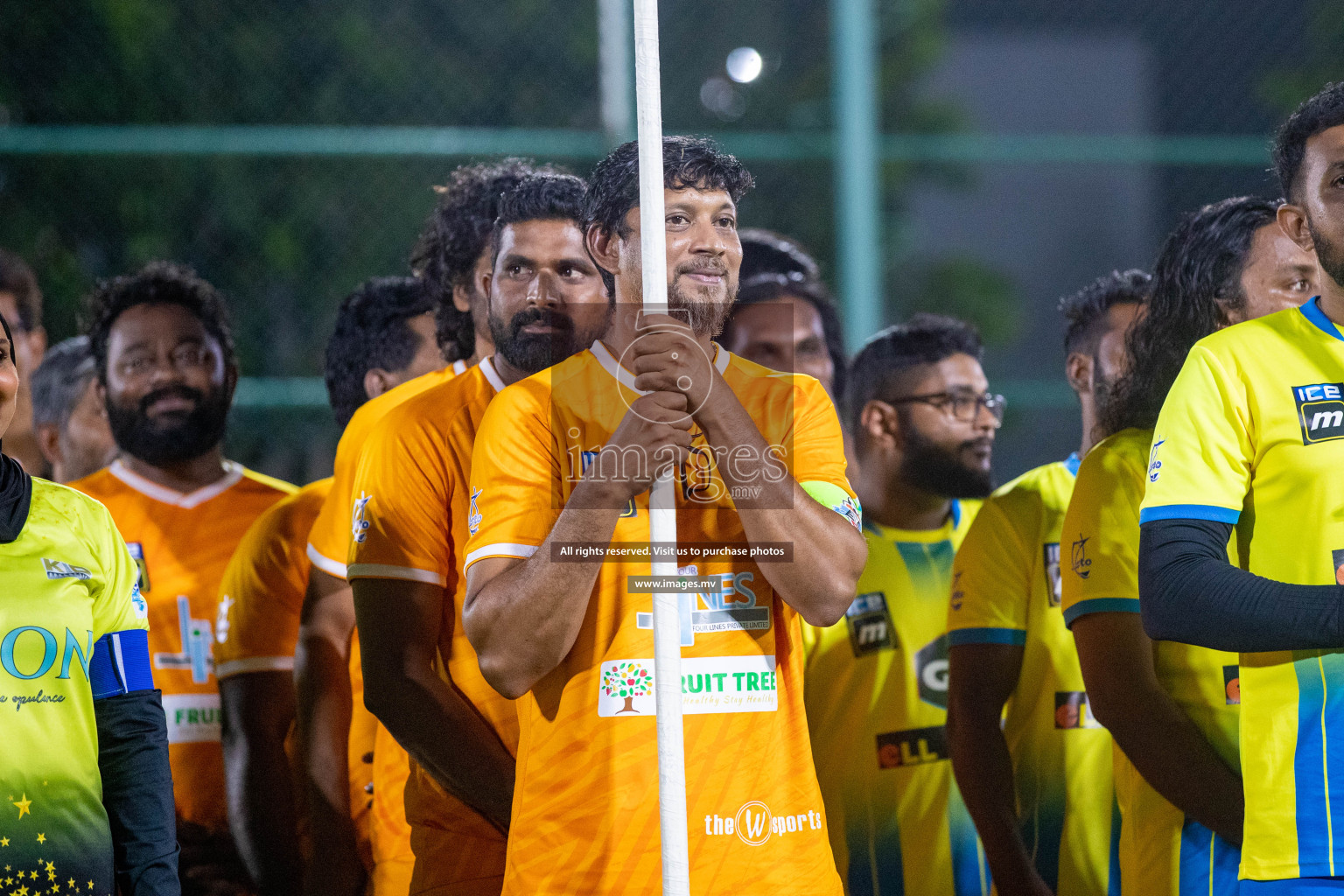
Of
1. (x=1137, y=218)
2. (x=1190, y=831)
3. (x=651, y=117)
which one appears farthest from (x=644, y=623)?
(x=1137, y=218)

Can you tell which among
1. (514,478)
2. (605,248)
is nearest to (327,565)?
(514,478)

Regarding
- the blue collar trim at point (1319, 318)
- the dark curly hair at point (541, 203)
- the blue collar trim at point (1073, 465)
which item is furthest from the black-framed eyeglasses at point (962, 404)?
the blue collar trim at point (1319, 318)

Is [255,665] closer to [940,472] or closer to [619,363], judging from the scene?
[619,363]

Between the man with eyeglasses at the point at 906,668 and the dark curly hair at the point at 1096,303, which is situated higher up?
the dark curly hair at the point at 1096,303

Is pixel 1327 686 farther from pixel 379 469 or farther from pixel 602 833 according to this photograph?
pixel 379 469

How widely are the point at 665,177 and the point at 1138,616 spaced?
1.33 meters

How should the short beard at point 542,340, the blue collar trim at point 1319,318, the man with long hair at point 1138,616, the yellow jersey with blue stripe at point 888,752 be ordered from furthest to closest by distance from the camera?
the yellow jersey with blue stripe at point 888,752, the short beard at point 542,340, the man with long hair at point 1138,616, the blue collar trim at point 1319,318

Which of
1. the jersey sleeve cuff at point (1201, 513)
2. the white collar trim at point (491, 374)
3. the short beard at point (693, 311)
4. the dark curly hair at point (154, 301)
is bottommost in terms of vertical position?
the jersey sleeve cuff at point (1201, 513)

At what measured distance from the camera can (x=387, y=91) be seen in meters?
10.4

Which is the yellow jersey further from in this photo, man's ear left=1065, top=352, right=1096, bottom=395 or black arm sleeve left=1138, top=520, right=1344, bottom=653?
man's ear left=1065, top=352, right=1096, bottom=395

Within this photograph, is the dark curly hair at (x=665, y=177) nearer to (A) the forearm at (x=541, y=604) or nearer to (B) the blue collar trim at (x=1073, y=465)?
(A) the forearm at (x=541, y=604)

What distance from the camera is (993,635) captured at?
3.42m

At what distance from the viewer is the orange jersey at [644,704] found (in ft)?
7.22

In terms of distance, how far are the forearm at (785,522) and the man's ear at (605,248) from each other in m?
0.40
